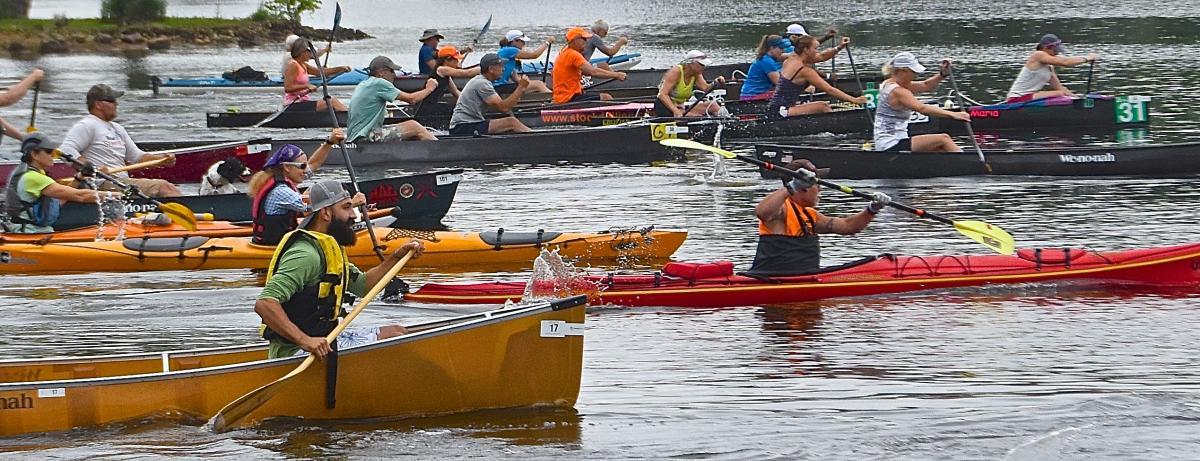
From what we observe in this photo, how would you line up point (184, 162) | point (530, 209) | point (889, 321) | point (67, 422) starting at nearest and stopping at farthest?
point (67, 422) → point (889, 321) → point (530, 209) → point (184, 162)

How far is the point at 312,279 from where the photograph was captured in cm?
891

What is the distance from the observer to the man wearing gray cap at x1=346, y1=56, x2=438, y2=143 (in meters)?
19.5

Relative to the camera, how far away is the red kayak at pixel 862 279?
493 inches

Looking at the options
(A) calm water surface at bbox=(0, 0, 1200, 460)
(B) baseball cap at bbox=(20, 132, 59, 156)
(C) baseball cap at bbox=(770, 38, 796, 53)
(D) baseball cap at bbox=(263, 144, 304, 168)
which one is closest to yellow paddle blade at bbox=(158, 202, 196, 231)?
(A) calm water surface at bbox=(0, 0, 1200, 460)

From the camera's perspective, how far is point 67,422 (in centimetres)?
919

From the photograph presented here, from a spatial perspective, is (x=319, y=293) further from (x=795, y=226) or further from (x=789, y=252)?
(x=789, y=252)

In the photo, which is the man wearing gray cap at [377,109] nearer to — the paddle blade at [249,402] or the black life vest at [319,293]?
the black life vest at [319,293]

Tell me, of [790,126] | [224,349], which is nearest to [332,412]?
[224,349]

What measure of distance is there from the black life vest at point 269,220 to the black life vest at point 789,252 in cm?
391

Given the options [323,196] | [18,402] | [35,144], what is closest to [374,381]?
[323,196]

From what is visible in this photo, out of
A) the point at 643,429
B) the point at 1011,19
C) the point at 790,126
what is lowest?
the point at 643,429

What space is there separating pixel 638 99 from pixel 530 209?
900 centimetres

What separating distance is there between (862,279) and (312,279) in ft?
16.9

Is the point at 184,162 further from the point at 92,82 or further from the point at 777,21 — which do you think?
the point at 777,21
